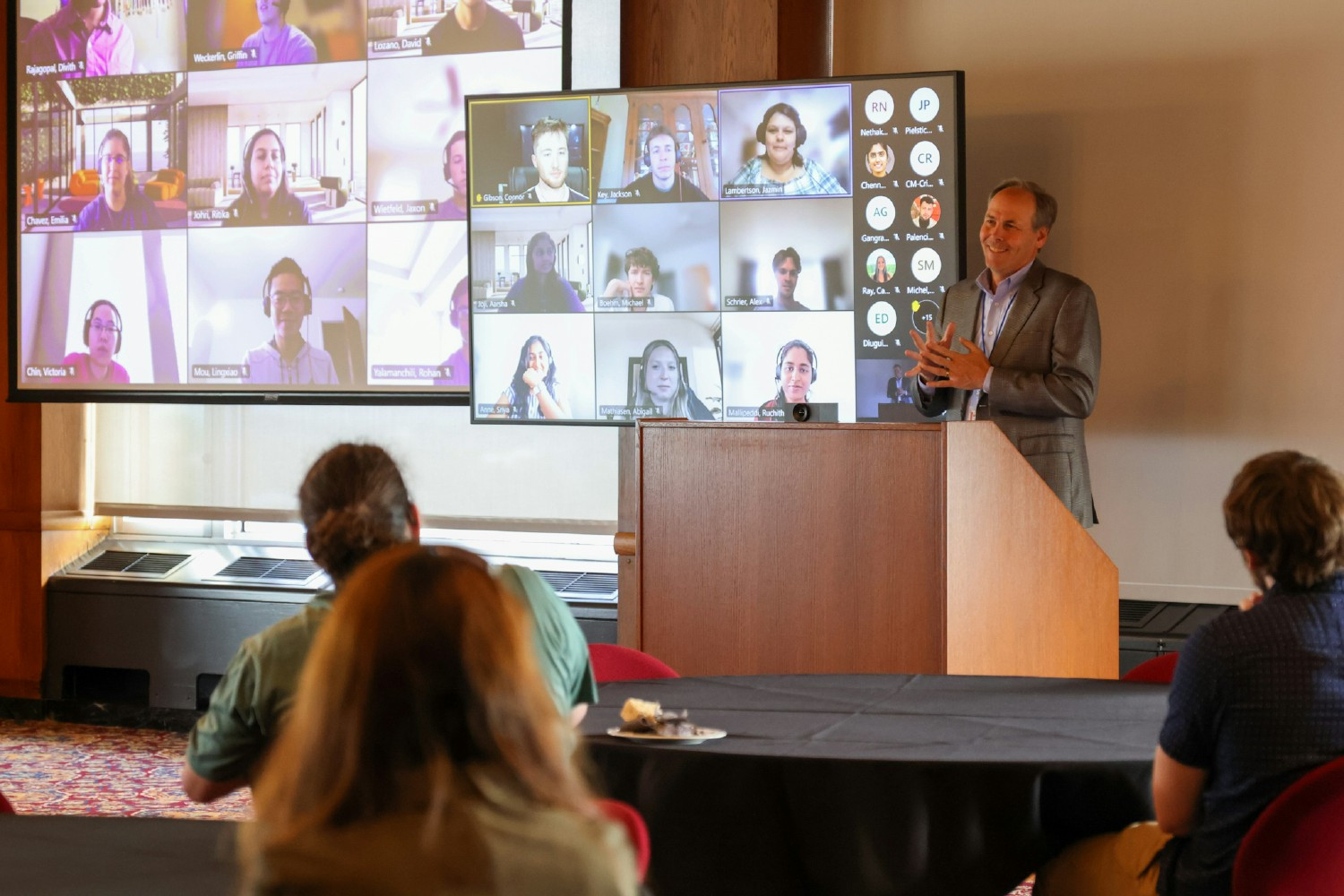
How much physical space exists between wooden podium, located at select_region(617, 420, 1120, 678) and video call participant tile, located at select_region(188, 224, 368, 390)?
2.49 meters

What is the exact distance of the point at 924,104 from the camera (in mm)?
4660

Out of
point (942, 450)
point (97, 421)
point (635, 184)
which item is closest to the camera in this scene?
point (942, 450)

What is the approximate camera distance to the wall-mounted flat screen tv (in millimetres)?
4727

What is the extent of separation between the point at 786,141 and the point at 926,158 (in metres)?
0.49

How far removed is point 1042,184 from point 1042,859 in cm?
329

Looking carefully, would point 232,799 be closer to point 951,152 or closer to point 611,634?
point 611,634

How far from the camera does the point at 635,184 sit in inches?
196

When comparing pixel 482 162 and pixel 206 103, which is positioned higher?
pixel 206 103

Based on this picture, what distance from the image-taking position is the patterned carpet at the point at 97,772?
15.7 ft

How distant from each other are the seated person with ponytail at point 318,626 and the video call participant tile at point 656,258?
2988mm

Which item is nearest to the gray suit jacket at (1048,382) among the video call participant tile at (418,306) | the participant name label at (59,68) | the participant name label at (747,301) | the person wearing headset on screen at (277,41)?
the participant name label at (747,301)

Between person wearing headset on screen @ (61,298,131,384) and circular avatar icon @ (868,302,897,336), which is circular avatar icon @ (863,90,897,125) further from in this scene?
person wearing headset on screen @ (61,298,131,384)

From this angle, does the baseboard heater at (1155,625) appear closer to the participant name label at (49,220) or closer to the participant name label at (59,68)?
the participant name label at (49,220)

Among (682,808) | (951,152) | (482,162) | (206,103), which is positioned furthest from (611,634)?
→ (682,808)
